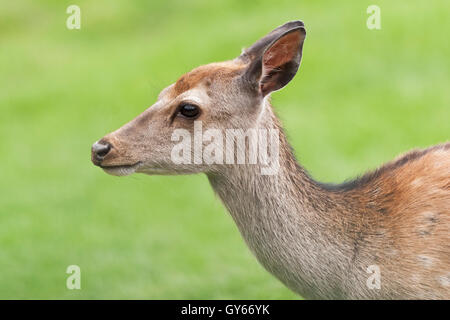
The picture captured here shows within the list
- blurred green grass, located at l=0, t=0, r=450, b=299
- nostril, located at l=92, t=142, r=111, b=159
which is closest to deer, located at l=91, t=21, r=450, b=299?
nostril, located at l=92, t=142, r=111, b=159

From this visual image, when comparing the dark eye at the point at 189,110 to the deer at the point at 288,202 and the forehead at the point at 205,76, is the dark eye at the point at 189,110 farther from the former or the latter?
the forehead at the point at 205,76

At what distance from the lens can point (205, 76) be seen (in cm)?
503

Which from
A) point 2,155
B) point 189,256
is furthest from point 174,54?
point 189,256

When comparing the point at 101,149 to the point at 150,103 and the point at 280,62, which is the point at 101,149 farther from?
the point at 150,103

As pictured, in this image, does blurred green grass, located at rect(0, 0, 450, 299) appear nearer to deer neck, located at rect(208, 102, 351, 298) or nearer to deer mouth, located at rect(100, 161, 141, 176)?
deer neck, located at rect(208, 102, 351, 298)

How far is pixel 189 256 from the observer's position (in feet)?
31.4

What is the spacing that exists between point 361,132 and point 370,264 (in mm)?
7082

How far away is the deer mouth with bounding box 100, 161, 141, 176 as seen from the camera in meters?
4.89

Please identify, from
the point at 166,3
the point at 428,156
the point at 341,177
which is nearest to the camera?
the point at 428,156

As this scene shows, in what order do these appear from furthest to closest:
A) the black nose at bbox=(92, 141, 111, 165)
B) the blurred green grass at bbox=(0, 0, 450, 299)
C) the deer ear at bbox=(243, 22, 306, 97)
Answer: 1. the blurred green grass at bbox=(0, 0, 450, 299)
2. the deer ear at bbox=(243, 22, 306, 97)
3. the black nose at bbox=(92, 141, 111, 165)

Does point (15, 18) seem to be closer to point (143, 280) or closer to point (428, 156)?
point (143, 280)

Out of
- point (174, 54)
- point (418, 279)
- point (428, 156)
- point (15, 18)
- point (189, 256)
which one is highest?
point (15, 18)

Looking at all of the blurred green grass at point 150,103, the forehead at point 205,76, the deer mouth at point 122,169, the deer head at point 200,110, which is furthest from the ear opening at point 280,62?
the blurred green grass at point 150,103

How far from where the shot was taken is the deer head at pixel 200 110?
489cm
